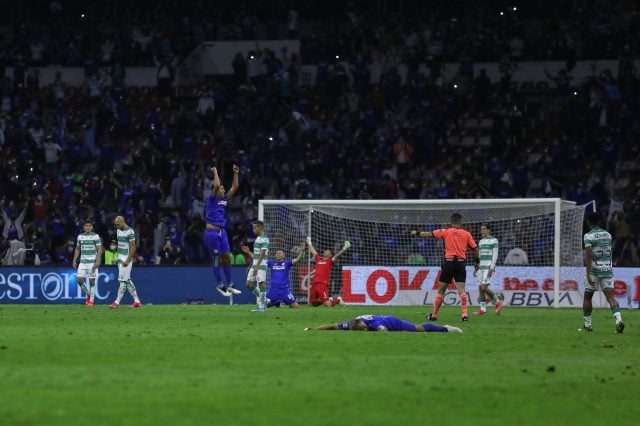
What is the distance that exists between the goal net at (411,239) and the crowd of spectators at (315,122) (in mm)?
2828

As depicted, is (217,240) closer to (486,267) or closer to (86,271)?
(86,271)

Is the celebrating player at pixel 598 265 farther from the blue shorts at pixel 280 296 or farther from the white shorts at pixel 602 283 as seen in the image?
the blue shorts at pixel 280 296

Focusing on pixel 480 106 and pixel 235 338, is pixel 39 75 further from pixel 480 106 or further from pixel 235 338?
pixel 235 338

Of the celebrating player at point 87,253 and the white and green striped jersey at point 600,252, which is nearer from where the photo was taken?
the white and green striped jersey at point 600,252

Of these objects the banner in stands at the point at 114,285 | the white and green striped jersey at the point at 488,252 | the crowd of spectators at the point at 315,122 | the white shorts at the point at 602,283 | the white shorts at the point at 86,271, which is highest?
the crowd of spectators at the point at 315,122

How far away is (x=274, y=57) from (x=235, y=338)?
29.1 metres

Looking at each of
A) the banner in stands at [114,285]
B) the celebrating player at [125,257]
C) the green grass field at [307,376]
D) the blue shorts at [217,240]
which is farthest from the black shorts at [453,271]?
the banner in stands at [114,285]

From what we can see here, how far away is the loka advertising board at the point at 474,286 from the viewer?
35.3m

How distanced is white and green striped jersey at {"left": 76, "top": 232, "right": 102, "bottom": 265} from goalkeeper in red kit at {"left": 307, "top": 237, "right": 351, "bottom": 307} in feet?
20.8

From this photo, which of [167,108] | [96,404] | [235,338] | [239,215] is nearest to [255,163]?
[239,215]

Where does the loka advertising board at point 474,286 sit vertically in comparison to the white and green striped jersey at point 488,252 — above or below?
below

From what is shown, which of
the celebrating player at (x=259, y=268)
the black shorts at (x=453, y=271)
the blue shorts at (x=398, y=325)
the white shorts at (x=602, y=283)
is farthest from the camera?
the celebrating player at (x=259, y=268)

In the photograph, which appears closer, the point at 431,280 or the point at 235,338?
the point at 235,338

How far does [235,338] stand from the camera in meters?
19.0
